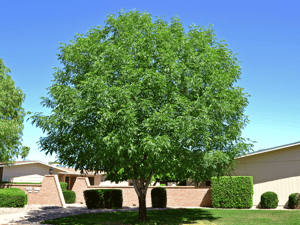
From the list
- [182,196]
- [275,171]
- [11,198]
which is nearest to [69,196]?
[11,198]

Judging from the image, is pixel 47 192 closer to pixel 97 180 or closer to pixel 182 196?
pixel 182 196

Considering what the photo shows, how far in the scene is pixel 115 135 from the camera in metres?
13.7

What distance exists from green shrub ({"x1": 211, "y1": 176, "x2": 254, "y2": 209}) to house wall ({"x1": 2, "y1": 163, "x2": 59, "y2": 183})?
2653cm

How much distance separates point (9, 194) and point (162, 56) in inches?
698

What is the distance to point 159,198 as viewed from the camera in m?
26.7

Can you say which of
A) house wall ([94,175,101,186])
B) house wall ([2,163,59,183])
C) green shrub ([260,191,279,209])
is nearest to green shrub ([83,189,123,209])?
green shrub ([260,191,279,209])

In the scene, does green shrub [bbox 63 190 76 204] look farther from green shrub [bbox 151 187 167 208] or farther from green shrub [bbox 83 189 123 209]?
green shrub [bbox 151 187 167 208]

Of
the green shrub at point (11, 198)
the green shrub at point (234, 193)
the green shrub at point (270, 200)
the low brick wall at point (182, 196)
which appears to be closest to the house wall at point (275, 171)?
the green shrub at point (234, 193)

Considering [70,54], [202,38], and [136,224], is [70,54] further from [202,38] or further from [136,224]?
[136,224]

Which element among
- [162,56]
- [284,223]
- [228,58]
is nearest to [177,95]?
[162,56]

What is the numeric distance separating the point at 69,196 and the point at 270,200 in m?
18.9

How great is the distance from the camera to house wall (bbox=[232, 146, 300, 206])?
85.5 ft

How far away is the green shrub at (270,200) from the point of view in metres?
25.3

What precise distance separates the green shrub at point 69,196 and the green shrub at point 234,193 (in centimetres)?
1391
